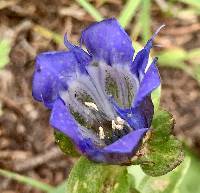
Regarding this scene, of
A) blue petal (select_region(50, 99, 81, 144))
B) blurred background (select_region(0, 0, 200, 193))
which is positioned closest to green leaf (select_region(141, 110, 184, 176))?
blue petal (select_region(50, 99, 81, 144))

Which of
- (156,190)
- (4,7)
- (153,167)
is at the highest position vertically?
(153,167)

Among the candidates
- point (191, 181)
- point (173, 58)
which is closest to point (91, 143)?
point (191, 181)

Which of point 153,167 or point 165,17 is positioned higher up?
point 153,167

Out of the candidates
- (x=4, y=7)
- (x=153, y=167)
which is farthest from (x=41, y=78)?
(x=4, y=7)

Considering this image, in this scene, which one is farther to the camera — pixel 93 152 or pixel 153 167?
pixel 153 167

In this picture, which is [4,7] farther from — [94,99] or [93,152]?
[93,152]

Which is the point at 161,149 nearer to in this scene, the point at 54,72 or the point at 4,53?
the point at 54,72

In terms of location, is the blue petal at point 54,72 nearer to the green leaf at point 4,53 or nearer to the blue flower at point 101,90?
the blue flower at point 101,90
